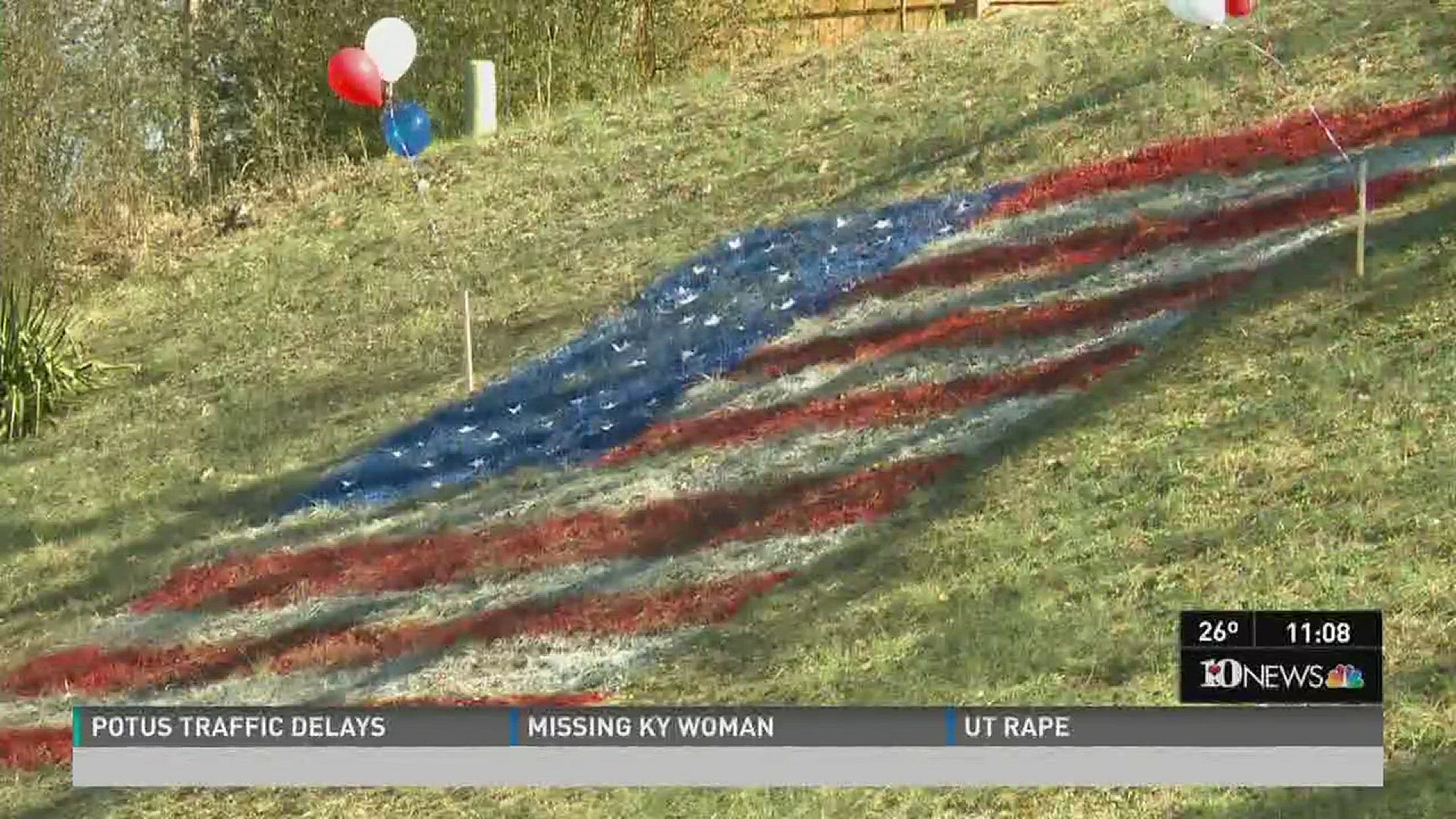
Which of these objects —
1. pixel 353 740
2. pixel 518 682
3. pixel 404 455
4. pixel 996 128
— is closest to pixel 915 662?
pixel 518 682

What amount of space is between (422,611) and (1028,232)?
775 cm

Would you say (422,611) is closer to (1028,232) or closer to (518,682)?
(518,682)

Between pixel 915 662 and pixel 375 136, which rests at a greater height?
pixel 375 136

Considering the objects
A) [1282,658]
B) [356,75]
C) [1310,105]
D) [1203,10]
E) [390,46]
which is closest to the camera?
[1282,658]

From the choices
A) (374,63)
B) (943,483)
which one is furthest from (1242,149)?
(374,63)

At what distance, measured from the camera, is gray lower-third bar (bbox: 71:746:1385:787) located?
9.45 m

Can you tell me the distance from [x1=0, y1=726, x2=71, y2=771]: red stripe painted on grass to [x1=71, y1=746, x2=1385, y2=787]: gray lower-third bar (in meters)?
3.52

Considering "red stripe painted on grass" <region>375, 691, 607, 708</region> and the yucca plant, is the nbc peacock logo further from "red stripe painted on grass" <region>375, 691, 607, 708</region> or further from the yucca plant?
the yucca plant

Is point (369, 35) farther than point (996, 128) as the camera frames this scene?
No

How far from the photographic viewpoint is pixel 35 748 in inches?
551

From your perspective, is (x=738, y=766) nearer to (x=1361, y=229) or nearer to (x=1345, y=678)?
(x=1345, y=678)

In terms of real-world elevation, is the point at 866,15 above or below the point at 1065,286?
above

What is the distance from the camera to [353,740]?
10086 mm

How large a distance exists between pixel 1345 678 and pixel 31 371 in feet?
54.4
